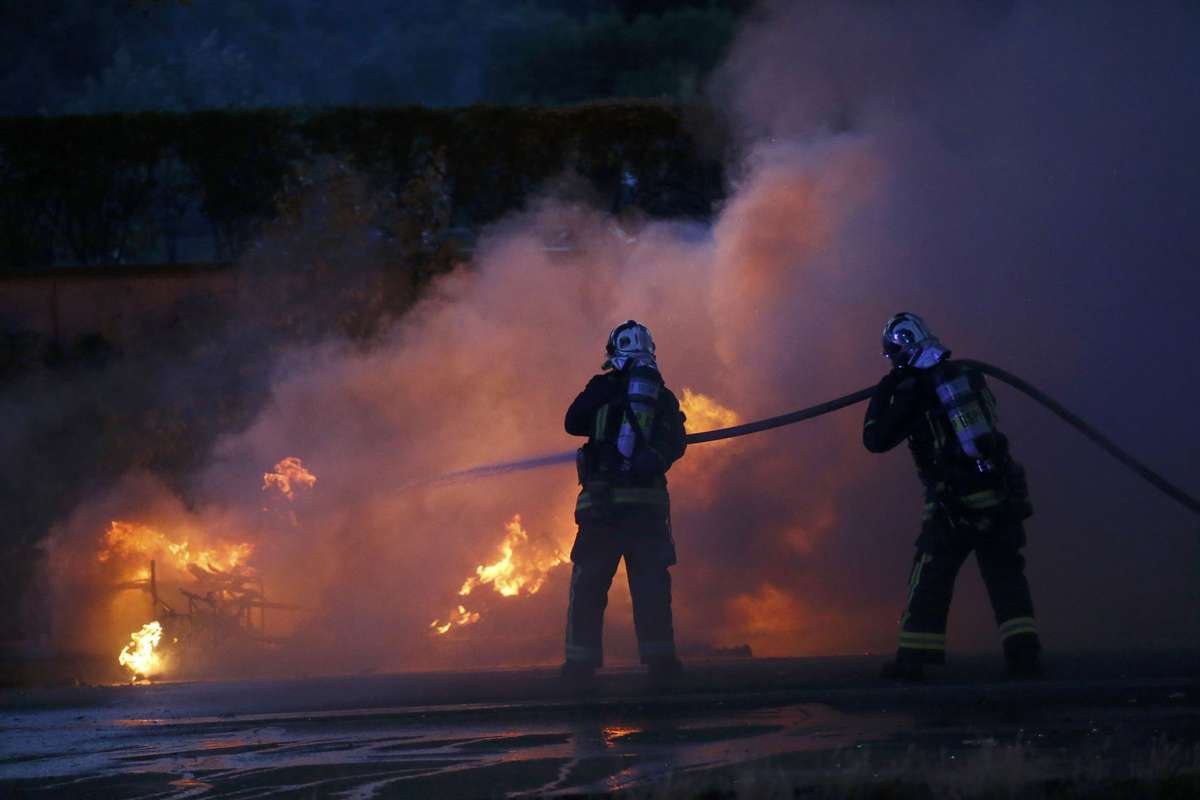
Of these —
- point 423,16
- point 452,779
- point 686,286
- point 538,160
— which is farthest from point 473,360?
point 423,16

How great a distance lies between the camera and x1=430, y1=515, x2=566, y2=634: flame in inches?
433

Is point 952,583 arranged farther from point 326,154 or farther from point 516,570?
point 326,154

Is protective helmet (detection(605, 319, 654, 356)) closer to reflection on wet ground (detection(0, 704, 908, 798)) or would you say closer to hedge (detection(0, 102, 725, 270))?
reflection on wet ground (detection(0, 704, 908, 798))

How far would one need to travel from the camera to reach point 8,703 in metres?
8.89

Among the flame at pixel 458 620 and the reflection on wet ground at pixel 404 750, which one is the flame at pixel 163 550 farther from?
the reflection on wet ground at pixel 404 750

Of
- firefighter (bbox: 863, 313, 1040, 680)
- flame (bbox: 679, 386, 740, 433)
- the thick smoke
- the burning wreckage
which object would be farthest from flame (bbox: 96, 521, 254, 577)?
firefighter (bbox: 863, 313, 1040, 680)

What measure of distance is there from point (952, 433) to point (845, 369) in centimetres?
330

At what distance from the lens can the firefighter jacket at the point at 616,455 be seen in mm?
8531

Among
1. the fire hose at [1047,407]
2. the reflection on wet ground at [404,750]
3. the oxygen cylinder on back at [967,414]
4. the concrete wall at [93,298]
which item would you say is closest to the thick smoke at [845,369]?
the fire hose at [1047,407]

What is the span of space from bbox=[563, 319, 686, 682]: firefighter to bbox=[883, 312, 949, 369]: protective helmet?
4.31 feet

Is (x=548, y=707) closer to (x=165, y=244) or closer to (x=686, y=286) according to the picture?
(x=686, y=286)

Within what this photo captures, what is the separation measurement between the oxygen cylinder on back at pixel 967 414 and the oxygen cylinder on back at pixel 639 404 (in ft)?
5.06

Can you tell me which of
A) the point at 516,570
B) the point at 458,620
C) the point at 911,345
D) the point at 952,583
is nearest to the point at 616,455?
the point at 911,345

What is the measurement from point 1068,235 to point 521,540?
14.9 feet
